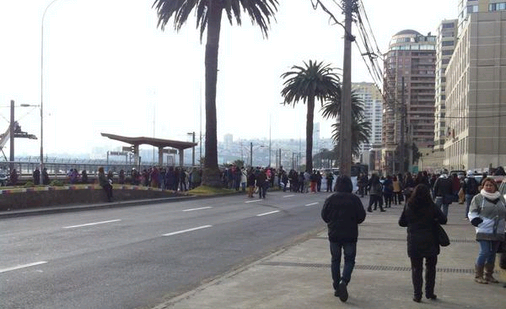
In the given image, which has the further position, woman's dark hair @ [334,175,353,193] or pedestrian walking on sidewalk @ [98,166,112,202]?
pedestrian walking on sidewalk @ [98,166,112,202]

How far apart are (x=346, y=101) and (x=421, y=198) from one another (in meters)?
10.8

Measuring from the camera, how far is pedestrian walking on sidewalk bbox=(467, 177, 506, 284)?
8836mm

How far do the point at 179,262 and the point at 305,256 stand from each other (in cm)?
246

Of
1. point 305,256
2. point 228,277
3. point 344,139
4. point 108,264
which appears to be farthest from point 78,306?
point 344,139

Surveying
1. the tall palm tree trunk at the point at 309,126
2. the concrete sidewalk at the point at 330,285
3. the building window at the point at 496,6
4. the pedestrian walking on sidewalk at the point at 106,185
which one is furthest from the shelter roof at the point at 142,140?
the building window at the point at 496,6

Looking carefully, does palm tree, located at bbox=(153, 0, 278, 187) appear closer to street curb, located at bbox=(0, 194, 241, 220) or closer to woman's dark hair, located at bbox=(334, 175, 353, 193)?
street curb, located at bbox=(0, 194, 241, 220)

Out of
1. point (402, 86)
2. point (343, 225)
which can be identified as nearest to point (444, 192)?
point (343, 225)

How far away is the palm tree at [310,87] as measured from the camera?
59188 mm

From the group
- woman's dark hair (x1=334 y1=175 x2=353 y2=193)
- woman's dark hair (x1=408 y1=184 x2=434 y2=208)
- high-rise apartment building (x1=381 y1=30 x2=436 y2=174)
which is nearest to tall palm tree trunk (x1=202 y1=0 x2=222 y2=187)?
high-rise apartment building (x1=381 y1=30 x2=436 y2=174)

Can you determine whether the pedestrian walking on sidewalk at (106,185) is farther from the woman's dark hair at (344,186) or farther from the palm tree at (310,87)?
the palm tree at (310,87)

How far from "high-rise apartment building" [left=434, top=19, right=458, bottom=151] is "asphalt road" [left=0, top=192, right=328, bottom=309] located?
127296 mm

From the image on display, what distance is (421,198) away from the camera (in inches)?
312

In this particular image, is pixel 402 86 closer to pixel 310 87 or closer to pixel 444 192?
pixel 310 87

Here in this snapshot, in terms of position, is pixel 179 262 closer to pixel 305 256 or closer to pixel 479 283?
pixel 305 256
